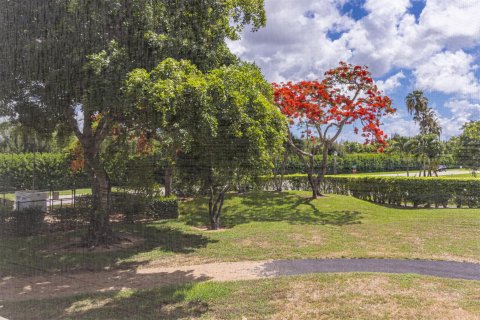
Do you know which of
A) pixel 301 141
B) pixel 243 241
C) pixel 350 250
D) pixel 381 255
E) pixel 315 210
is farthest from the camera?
pixel 301 141

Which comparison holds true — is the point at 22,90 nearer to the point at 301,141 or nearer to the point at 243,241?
the point at 243,241

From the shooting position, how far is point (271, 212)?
492 inches

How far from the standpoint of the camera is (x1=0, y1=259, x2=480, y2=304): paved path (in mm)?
5332

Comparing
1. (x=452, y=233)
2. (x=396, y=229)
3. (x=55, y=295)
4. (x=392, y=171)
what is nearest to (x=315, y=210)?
(x=396, y=229)

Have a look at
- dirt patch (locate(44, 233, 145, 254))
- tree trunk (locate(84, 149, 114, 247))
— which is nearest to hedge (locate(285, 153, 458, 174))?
dirt patch (locate(44, 233, 145, 254))

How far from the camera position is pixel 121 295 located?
492cm

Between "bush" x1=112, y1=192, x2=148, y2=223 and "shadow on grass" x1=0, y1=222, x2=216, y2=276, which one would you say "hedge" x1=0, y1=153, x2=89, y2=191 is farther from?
"shadow on grass" x1=0, y1=222, x2=216, y2=276

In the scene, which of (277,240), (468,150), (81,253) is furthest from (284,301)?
(468,150)

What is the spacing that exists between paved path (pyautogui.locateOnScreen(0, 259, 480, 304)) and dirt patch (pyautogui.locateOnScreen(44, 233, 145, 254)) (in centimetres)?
172

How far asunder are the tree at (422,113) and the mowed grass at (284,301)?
2407 cm

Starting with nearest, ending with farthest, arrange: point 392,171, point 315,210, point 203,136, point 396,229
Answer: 1. point 203,136
2. point 396,229
3. point 315,210
4. point 392,171

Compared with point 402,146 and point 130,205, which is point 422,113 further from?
point 130,205

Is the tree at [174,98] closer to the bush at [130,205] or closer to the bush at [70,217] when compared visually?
the bush at [70,217]

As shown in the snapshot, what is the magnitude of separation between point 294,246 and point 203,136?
3429 mm
